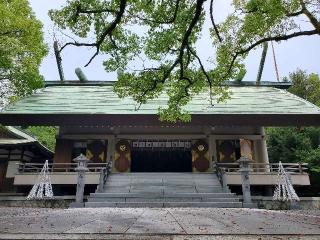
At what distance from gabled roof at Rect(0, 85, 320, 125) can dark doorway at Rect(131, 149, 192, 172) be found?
4000 mm

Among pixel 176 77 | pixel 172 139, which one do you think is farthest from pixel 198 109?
pixel 176 77

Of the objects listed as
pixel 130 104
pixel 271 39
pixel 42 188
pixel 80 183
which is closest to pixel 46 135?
pixel 130 104

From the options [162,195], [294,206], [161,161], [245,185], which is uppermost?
[161,161]

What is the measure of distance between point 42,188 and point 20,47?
6.37 metres

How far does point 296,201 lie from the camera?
41.9ft

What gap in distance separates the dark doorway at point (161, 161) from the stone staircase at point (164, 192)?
4463 millimetres

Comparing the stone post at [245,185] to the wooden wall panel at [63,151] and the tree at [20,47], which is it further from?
the wooden wall panel at [63,151]

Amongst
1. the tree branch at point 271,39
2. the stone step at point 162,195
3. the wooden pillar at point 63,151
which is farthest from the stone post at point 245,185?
the wooden pillar at point 63,151

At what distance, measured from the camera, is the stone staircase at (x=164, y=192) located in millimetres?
11398

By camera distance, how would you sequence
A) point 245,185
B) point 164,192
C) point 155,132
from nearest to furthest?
point 245,185 < point 164,192 < point 155,132

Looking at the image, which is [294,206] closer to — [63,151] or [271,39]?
[271,39]

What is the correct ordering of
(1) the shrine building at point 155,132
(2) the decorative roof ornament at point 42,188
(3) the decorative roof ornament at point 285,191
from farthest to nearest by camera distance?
1. (1) the shrine building at point 155,132
2. (2) the decorative roof ornament at point 42,188
3. (3) the decorative roof ornament at point 285,191

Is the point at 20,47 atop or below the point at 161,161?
atop

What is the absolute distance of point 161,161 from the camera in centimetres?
2014
